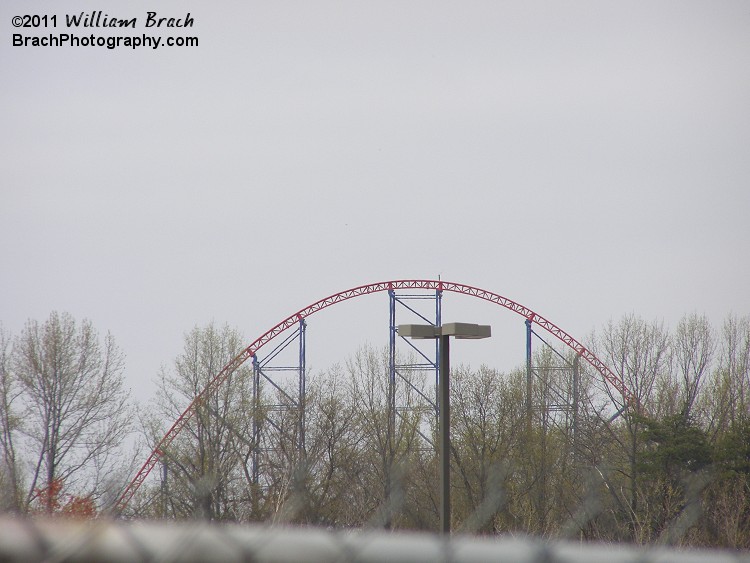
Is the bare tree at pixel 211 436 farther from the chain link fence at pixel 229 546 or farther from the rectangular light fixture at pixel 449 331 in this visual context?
the chain link fence at pixel 229 546

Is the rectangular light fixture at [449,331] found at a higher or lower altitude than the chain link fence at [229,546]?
higher

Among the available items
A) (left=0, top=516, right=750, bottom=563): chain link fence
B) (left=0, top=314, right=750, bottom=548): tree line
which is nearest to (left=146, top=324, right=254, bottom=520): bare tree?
(left=0, top=314, right=750, bottom=548): tree line

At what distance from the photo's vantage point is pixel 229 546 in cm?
128

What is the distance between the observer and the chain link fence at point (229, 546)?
50.6 inches

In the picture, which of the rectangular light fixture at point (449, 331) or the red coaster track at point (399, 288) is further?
the red coaster track at point (399, 288)

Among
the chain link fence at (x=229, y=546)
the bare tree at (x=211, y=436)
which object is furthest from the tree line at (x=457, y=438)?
the chain link fence at (x=229, y=546)

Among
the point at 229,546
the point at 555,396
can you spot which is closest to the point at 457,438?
the point at 555,396

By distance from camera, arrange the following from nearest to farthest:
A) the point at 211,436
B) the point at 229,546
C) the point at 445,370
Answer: the point at 229,546 → the point at 445,370 → the point at 211,436

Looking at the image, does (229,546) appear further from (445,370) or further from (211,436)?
(211,436)

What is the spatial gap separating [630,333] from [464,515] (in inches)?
403

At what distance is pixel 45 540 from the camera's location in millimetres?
1311

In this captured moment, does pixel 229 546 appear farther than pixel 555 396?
No

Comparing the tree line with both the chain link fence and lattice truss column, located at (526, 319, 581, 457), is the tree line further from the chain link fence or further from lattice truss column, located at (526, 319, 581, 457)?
the chain link fence

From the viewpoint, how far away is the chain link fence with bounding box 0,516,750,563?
50.6 inches
